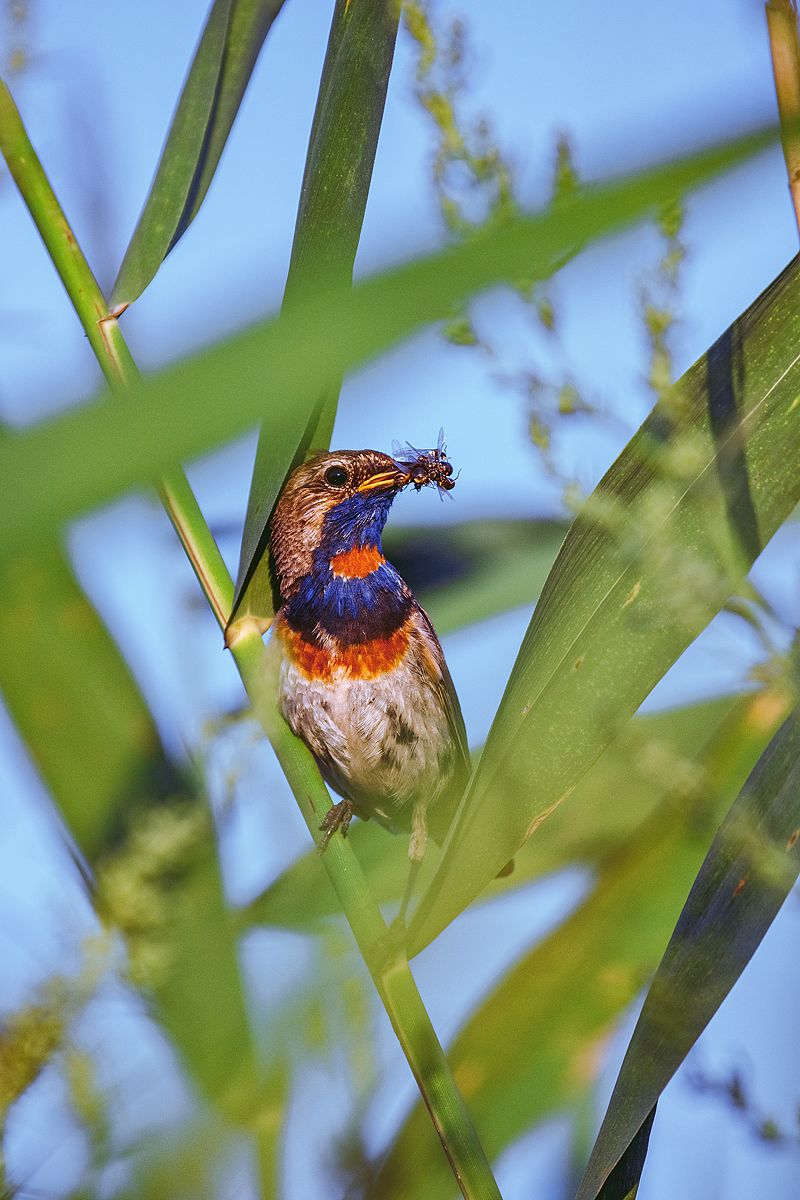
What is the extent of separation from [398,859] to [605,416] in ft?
3.05

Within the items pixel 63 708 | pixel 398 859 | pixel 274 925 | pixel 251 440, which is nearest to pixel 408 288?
pixel 251 440

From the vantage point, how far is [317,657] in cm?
260

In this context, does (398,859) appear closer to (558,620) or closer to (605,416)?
(558,620)

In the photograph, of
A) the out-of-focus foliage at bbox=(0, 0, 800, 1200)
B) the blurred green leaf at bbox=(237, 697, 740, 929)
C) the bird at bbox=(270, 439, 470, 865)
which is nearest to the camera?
the out-of-focus foliage at bbox=(0, 0, 800, 1200)

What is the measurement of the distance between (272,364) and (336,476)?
6.04 ft

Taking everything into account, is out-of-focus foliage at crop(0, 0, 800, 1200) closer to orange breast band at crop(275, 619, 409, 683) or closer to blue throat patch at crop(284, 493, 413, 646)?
blue throat patch at crop(284, 493, 413, 646)

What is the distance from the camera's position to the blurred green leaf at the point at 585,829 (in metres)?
1.04

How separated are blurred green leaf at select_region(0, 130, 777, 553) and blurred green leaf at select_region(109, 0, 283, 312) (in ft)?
2.85

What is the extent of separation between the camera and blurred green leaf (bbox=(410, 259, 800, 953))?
46.7 inches

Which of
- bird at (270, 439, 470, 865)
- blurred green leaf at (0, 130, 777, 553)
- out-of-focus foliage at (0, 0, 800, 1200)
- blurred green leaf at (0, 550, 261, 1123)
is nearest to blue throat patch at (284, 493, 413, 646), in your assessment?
bird at (270, 439, 470, 865)

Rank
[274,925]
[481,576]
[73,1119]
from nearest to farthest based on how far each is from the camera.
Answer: [73,1119] < [274,925] < [481,576]

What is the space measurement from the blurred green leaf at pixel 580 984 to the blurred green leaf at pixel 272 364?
79cm

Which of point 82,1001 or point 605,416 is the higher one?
point 605,416

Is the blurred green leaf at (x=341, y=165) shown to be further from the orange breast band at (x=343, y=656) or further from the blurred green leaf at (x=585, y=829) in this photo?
the orange breast band at (x=343, y=656)
